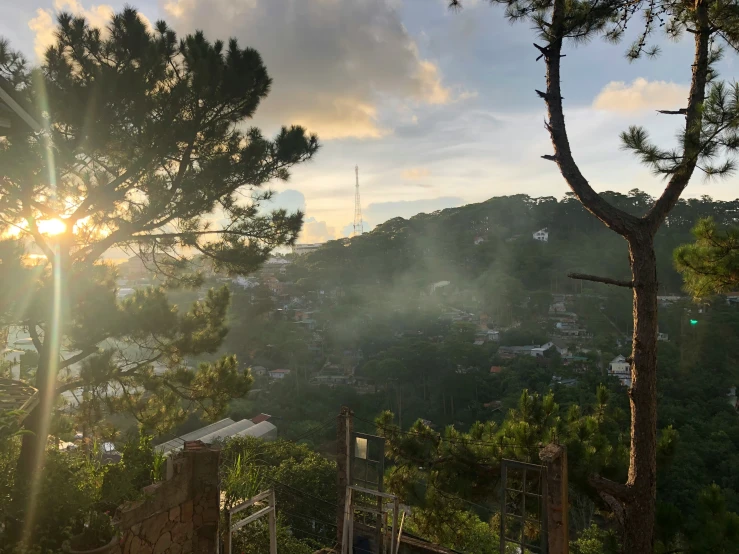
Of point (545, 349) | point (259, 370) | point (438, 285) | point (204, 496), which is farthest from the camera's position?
point (438, 285)

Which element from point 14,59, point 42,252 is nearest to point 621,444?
point 42,252

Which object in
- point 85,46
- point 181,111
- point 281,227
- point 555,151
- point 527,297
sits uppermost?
point 85,46

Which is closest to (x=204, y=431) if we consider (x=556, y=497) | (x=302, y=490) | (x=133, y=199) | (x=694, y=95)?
(x=302, y=490)

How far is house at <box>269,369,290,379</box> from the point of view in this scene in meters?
27.2

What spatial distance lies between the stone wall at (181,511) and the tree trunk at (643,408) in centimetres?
312

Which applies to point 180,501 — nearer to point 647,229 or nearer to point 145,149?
point 145,149

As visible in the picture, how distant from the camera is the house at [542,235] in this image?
151 ft

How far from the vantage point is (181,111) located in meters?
5.33

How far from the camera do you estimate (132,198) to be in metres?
5.35

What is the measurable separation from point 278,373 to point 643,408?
2518 centimetres

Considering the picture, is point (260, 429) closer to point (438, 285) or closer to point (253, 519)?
point (253, 519)

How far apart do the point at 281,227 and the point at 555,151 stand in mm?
3349

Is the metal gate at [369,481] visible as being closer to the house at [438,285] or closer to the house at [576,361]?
the house at [576,361]

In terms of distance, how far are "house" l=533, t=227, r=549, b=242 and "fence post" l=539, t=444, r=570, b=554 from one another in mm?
44080
